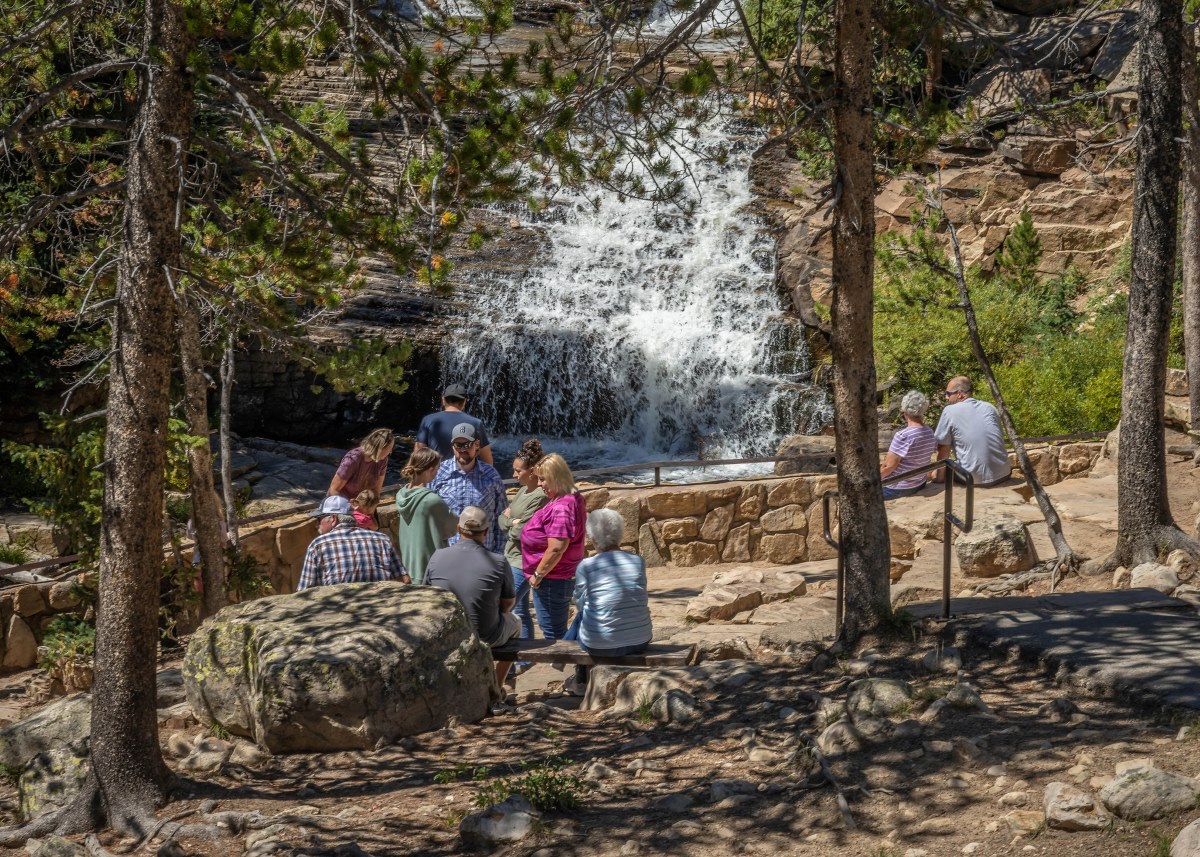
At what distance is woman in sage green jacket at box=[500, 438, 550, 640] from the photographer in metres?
7.48

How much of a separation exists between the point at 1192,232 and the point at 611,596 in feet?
28.1

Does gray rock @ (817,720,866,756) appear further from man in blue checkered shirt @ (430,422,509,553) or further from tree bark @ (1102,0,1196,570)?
tree bark @ (1102,0,1196,570)

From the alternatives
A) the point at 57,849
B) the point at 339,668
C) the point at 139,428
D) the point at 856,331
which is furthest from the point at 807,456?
the point at 57,849

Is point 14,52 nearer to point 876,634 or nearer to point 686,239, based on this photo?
point 876,634

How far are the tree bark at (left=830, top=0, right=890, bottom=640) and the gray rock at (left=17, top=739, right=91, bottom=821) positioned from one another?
143 inches

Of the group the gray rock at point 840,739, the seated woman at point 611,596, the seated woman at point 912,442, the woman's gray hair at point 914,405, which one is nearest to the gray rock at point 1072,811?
the gray rock at point 840,739

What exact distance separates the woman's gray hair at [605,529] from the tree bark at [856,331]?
1150 millimetres

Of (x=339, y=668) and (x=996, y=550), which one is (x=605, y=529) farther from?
(x=996, y=550)

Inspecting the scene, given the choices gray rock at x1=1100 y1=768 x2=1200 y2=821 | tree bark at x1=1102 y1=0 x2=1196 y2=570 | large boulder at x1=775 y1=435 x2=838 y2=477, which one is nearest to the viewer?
gray rock at x1=1100 y1=768 x2=1200 y2=821

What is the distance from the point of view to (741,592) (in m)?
8.80

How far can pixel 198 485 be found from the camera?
8.41 meters

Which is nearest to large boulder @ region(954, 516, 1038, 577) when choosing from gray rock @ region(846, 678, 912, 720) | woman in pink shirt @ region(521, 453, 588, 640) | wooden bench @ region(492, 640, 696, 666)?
wooden bench @ region(492, 640, 696, 666)

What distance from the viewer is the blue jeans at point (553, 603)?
280 inches

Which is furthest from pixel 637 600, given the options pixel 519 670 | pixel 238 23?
pixel 238 23
